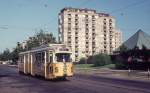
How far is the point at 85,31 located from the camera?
15112 centimetres

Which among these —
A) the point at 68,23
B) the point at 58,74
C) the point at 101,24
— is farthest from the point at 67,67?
the point at 101,24

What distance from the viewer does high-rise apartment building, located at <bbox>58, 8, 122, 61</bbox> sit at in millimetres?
143125

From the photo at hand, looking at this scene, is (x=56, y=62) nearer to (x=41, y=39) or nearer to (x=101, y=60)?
(x=101, y=60)

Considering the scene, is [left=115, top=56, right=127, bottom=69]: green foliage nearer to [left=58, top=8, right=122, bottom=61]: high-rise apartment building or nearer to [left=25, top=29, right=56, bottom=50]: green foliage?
[left=25, top=29, right=56, bottom=50]: green foliage

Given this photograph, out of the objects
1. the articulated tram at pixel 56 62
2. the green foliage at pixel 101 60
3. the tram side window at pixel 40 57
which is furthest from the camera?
the green foliage at pixel 101 60

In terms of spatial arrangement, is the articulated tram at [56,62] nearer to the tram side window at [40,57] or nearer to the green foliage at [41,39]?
the tram side window at [40,57]

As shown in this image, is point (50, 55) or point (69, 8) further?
point (69, 8)

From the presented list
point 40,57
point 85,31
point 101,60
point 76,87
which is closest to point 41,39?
point 101,60

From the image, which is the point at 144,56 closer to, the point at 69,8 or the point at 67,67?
the point at 67,67

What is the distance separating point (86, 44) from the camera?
15188 centimetres

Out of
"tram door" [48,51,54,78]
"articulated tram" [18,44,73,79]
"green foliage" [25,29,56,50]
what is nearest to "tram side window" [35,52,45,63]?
"articulated tram" [18,44,73,79]

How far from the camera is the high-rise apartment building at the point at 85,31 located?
470ft

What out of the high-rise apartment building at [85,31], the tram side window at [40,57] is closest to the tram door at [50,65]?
the tram side window at [40,57]

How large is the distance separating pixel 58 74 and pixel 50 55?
1618mm
